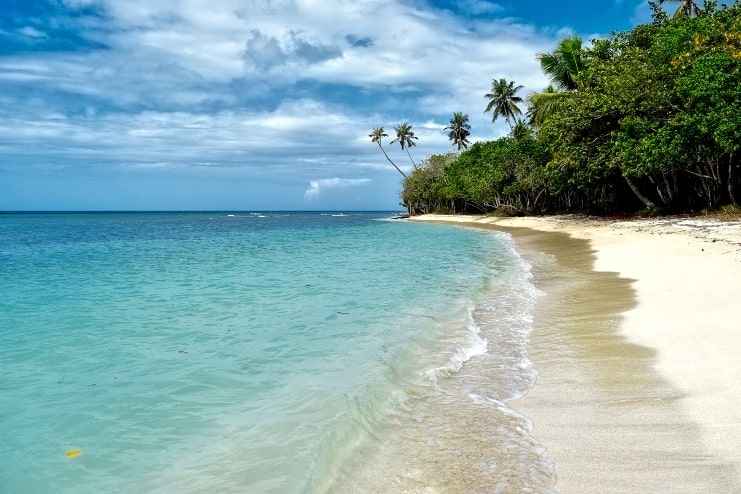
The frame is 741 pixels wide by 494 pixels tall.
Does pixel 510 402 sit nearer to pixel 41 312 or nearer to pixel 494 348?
pixel 494 348

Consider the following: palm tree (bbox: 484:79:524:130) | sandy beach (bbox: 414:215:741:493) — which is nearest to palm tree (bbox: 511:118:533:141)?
palm tree (bbox: 484:79:524:130)

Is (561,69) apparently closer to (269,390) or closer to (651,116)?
(651,116)

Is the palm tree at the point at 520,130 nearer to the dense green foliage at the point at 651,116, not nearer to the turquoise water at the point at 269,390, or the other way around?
the dense green foliage at the point at 651,116

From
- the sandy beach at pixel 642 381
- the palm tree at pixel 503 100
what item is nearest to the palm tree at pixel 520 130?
the palm tree at pixel 503 100

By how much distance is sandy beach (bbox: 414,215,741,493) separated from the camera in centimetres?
350

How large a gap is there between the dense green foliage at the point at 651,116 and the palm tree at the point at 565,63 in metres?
0.08

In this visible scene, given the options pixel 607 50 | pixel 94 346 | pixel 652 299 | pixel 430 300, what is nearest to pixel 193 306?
pixel 94 346

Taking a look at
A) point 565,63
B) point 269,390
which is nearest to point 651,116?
point 565,63

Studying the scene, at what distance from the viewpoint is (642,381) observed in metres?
5.20

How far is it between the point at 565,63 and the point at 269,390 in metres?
40.0

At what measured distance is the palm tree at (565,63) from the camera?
37.4 meters

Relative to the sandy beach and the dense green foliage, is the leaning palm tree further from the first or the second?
the sandy beach

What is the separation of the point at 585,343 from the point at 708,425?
2.89 metres

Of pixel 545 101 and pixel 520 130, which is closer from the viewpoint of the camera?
pixel 545 101
